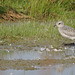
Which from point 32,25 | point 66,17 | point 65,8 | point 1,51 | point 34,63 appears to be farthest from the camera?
point 65,8

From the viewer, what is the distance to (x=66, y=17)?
1391 cm

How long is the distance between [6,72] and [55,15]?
7.80 m

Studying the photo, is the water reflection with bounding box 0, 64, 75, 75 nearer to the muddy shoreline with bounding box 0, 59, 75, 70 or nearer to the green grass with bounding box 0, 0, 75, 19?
the muddy shoreline with bounding box 0, 59, 75, 70

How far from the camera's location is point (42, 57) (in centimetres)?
833

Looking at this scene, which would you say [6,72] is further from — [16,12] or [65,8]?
[65,8]

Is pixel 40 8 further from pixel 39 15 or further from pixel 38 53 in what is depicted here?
pixel 38 53

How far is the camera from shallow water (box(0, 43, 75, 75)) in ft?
22.5

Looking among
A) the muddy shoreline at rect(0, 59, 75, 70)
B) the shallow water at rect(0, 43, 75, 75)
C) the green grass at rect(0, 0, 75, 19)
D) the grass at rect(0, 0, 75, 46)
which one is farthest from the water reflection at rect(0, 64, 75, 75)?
the green grass at rect(0, 0, 75, 19)

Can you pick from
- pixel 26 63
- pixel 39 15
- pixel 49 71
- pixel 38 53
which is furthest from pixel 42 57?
pixel 39 15

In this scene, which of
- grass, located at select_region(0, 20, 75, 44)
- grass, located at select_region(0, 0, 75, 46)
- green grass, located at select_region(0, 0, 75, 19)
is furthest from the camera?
green grass, located at select_region(0, 0, 75, 19)

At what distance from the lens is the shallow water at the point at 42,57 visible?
686 centimetres

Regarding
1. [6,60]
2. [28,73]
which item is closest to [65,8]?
[6,60]

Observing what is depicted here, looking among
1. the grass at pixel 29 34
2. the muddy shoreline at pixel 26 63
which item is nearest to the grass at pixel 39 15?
the grass at pixel 29 34

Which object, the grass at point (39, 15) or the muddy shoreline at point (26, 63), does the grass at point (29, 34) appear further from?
the muddy shoreline at point (26, 63)
